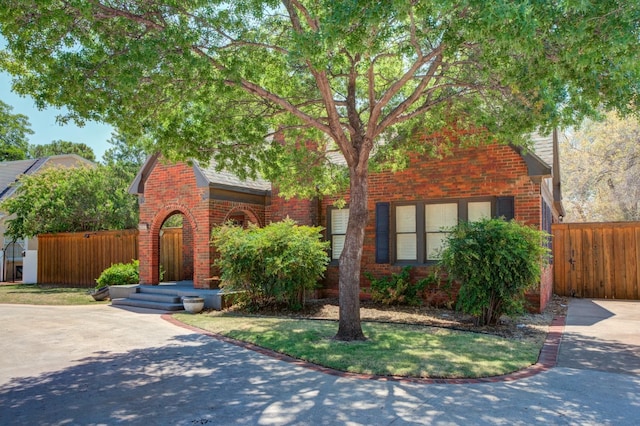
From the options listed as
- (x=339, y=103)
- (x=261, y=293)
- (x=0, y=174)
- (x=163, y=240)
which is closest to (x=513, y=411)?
(x=339, y=103)

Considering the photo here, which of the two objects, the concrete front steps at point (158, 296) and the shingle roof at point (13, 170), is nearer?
the concrete front steps at point (158, 296)

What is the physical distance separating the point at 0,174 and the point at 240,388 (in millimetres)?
31548

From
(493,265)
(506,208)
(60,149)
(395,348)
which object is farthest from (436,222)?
(60,149)

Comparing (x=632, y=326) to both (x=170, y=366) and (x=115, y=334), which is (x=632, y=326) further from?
(x=115, y=334)

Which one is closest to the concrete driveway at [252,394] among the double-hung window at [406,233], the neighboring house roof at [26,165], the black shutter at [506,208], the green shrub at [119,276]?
the black shutter at [506,208]

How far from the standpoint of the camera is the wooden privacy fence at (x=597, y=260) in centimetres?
1469

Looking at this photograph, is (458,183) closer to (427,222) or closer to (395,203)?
(427,222)

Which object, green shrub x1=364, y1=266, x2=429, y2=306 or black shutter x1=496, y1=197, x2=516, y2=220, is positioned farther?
green shrub x1=364, y1=266, x2=429, y2=306

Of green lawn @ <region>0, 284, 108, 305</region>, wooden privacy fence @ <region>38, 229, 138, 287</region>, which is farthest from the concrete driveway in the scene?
wooden privacy fence @ <region>38, 229, 138, 287</region>

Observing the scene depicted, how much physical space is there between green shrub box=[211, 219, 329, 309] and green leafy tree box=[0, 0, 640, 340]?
6.50 ft

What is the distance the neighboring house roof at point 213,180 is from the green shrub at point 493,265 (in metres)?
6.25

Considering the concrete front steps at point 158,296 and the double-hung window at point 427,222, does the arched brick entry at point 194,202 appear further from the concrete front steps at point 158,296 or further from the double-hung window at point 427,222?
the double-hung window at point 427,222

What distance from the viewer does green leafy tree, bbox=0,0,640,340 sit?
19.4 ft

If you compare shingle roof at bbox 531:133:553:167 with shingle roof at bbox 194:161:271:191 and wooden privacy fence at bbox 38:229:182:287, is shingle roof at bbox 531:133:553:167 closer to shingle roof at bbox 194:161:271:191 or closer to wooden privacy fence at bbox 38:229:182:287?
shingle roof at bbox 194:161:271:191
